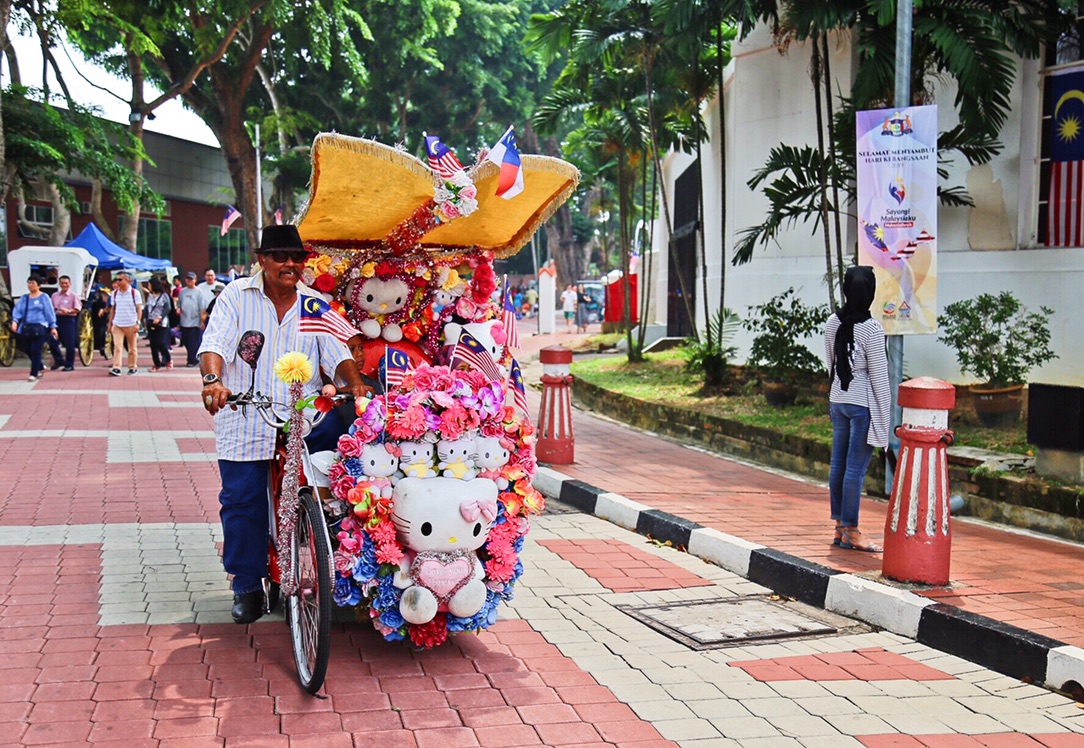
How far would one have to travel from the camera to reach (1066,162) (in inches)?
420

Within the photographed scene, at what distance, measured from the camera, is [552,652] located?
4887 millimetres

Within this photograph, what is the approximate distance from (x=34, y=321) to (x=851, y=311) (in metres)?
14.5

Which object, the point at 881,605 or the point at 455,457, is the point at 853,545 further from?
the point at 455,457

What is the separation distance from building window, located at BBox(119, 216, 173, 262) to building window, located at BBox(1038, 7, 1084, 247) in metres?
31.3

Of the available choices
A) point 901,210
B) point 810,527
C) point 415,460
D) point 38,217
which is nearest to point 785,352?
point 901,210

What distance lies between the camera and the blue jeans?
21.8 feet

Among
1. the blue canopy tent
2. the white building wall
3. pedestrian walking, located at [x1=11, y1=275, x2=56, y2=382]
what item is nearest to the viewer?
the white building wall

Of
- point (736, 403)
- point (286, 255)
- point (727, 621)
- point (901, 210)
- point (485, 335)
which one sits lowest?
point (727, 621)

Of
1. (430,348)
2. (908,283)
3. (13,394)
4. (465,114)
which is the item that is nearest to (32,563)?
(430,348)

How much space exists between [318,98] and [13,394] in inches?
809

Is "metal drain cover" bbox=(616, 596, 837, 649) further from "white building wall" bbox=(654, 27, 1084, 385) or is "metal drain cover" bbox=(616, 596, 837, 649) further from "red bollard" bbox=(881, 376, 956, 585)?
"white building wall" bbox=(654, 27, 1084, 385)

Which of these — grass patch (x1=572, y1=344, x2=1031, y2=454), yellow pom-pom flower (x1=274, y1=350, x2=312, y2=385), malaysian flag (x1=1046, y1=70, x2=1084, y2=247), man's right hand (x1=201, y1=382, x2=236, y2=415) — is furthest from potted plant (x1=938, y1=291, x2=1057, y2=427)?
man's right hand (x1=201, y1=382, x2=236, y2=415)

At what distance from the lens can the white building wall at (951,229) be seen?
10461 millimetres

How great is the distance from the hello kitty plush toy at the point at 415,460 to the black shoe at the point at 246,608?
1132mm
